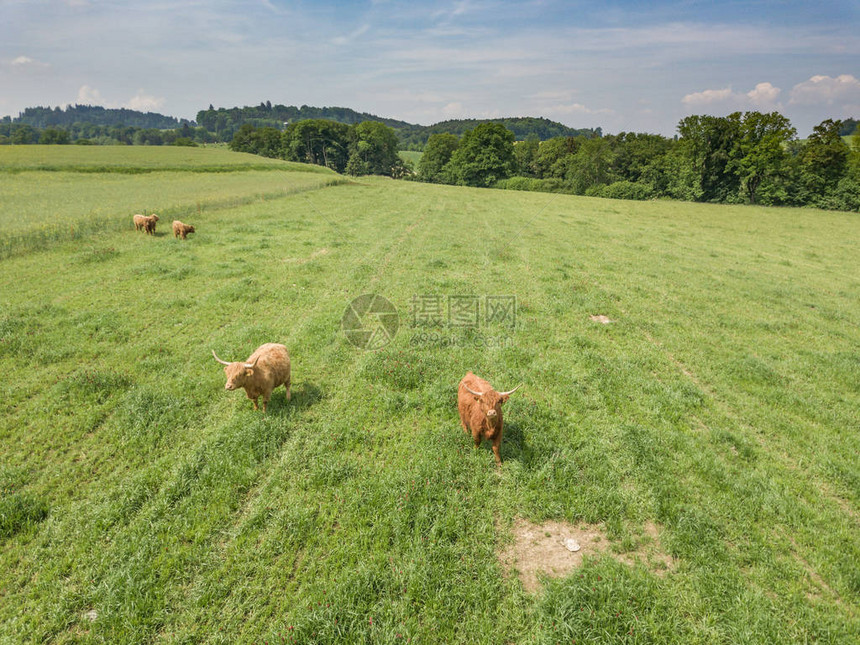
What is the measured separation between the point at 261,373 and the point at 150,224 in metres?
21.3

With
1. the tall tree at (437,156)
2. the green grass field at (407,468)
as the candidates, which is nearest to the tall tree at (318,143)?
the tall tree at (437,156)

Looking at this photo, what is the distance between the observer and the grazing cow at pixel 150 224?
2170 cm

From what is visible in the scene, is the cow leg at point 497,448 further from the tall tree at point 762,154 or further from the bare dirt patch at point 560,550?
the tall tree at point 762,154

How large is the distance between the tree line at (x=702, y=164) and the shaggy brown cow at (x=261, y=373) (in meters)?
76.7

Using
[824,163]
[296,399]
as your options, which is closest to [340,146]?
[824,163]

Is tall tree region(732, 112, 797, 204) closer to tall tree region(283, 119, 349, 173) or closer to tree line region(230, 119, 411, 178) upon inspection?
tree line region(230, 119, 411, 178)

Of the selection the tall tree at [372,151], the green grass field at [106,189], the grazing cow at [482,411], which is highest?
the tall tree at [372,151]

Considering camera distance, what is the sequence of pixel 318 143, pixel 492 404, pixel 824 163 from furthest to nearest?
pixel 318 143 → pixel 824 163 → pixel 492 404

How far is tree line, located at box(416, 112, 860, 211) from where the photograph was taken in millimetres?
52656

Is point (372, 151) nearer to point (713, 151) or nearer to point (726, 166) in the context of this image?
point (713, 151)

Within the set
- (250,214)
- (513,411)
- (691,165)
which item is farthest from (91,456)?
(691,165)

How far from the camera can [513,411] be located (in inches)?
313

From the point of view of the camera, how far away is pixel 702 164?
6025 centimetres

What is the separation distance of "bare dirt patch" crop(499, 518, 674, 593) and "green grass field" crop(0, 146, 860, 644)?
0.12 meters
